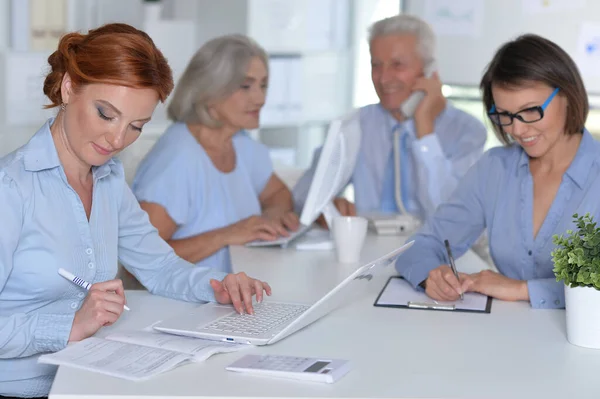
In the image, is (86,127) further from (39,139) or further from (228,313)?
(228,313)

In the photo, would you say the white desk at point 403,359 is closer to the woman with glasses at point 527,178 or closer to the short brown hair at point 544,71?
the woman with glasses at point 527,178

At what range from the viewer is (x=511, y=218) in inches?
94.3

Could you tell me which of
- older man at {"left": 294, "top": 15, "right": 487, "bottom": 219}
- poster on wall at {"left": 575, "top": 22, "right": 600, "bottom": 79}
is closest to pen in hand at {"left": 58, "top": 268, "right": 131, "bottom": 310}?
older man at {"left": 294, "top": 15, "right": 487, "bottom": 219}

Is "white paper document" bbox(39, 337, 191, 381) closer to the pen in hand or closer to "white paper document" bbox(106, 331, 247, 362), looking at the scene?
"white paper document" bbox(106, 331, 247, 362)

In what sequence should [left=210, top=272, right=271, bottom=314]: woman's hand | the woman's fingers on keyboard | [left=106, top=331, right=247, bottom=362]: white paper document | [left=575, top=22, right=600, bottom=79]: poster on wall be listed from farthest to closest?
[left=575, top=22, right=600, bottom=79]: poster on wall < the woman's fingers on keyboard < [left=210, top=272, right=271, bottom=314]: woman's hand < [left=106, top=331, right=247, bottom=362]: white paper document

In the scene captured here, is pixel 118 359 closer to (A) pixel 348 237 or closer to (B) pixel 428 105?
(A) pixel 348 237

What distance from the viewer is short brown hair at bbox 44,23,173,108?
1.78 metres

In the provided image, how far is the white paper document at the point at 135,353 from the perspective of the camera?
1.53 metres

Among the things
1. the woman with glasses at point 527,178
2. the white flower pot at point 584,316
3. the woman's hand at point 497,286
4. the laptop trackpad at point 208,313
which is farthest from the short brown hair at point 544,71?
the laptop trackpad at point 208,313

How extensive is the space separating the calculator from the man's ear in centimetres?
65

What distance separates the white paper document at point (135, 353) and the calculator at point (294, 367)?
0.27 ft

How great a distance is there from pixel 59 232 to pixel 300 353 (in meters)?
0.56

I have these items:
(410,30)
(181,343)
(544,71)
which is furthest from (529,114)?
(410,30)

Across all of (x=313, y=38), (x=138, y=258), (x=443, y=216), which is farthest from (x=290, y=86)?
(x=138, y=258)
